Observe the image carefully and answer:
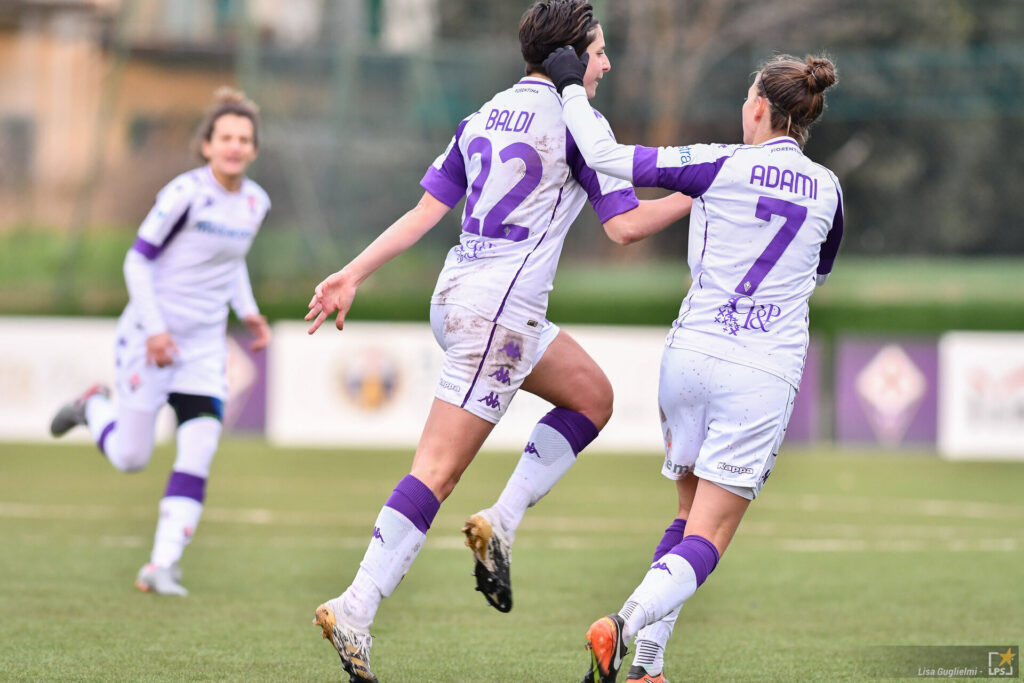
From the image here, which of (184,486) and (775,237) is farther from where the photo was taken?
(184,486)

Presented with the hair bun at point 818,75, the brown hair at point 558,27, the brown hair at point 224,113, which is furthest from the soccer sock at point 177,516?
the hair bun at point 818,75

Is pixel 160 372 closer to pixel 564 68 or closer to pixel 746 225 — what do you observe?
pixel 564 68

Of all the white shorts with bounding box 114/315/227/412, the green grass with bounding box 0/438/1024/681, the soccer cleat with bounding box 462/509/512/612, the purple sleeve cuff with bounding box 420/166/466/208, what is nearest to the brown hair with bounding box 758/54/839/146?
the purple sleeve cuff with bounding box 420/166/466/208

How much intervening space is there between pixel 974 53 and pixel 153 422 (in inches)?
676

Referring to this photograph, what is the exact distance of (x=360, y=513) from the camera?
10695mm

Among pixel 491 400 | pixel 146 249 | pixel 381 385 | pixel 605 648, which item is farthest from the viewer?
pixel 381 385

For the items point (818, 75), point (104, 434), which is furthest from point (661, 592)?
point (104, 434)

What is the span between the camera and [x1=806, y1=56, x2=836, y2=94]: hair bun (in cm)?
496

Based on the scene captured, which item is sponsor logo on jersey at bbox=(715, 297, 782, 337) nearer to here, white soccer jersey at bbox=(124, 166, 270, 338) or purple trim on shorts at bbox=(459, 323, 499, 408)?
purple trim on shorts at bbox=(459, 323, 499, 408)

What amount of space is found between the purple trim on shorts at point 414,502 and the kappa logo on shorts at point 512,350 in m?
0.52

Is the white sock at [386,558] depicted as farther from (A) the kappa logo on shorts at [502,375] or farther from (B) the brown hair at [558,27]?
(B) the brown hair at [558,27]

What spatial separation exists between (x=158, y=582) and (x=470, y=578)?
1624mm

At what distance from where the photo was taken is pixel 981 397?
1543cm

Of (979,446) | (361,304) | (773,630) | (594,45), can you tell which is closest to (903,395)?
(979,446)
